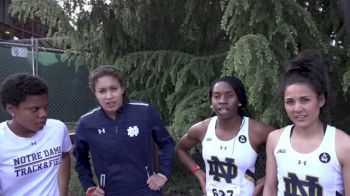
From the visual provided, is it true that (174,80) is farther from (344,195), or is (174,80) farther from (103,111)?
(344,195)

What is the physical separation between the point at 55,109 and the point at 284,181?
864cm

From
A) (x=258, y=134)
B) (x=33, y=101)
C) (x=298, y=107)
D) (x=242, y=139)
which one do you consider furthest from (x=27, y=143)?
(x=298, y=107)

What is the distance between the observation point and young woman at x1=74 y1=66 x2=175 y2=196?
2988mm

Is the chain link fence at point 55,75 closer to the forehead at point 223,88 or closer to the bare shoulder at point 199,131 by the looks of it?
the bare shoulder at point 199,131

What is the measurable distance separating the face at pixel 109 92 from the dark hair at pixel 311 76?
3.39 feet

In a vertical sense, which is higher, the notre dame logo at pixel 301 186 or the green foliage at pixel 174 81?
the green foliage at pixel 174 81

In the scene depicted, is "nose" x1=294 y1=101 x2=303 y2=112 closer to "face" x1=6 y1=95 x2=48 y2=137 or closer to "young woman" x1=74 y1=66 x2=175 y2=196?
"young woman" x1=74 y1=66 x2=175 y2=196

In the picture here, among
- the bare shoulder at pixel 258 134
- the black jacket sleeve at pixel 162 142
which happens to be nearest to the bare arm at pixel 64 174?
the black jacket sleeve at pixel 162 142

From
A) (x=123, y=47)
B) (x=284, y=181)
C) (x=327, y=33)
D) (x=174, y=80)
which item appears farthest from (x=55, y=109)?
(x=284, y=181)

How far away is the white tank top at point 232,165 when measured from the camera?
296 centimetres

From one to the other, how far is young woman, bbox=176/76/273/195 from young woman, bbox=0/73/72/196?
1.01 m

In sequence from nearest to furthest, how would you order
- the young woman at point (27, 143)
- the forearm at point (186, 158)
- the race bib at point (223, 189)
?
the young woman at point (27, 143)
the race bib at point (223, 189)
the forearm at point (186, 158)

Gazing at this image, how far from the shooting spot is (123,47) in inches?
228

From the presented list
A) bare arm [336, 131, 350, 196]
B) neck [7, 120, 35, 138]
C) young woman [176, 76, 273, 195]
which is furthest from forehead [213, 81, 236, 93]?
neck [7, 120, 35, 138]
